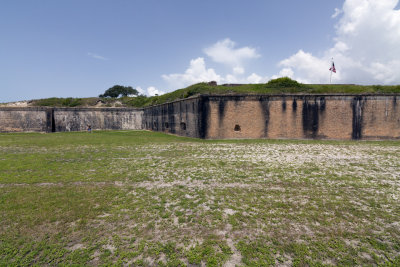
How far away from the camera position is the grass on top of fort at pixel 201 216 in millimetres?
2400

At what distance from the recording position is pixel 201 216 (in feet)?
10.9

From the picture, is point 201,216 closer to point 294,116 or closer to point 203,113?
point 203,113

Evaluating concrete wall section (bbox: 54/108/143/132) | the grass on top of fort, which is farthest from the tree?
the grass on top of fort

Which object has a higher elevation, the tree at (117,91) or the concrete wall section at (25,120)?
the tree at (117,91)

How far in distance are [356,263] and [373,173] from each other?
4586 millimetres

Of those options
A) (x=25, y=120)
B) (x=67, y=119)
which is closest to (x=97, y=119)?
(x=67, y=119)

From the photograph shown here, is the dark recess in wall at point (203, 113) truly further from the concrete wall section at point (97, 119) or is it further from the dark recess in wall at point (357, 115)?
the concrete wall section at point (97, 119)

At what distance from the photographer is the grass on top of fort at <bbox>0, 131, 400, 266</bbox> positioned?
2.40 m

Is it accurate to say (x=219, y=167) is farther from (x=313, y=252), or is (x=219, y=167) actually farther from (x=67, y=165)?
(x=67, y=165)

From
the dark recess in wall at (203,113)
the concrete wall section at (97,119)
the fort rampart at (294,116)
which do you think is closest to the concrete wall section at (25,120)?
the concrete wall section at (97,119)

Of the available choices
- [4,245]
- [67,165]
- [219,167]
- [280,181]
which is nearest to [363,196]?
[280,181]

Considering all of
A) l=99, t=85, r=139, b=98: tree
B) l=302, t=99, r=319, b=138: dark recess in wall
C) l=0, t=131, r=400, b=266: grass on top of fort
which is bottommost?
l=0, t=131, r=400, b=266: grass on top of fort

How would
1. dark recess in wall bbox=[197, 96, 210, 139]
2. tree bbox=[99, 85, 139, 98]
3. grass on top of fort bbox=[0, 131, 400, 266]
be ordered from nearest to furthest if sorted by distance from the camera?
grass on top of fort bbox=[0, 131, 400, 266]
dark recess in wall bbox=[197, 96, 210, 139]
tree bbox=[99, 85, 139, 98]

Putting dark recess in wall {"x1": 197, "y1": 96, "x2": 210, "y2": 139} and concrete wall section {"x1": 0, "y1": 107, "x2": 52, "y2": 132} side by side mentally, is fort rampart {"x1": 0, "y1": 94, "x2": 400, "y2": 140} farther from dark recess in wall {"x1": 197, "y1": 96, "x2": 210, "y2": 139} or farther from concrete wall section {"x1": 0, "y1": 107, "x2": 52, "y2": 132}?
A: concrete wall section {"x1": 0, "y1": 107, "x2": 52, "y2": 132}
